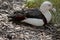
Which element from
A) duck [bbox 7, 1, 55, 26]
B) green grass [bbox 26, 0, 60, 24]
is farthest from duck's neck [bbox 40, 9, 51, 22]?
green grass [bbox 26, 0, 60, 24]

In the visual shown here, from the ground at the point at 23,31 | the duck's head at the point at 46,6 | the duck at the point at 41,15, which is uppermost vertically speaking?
the duck's head at the point at 46,6

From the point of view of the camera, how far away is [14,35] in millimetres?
4020

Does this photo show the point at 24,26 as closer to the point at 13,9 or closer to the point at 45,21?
the point at 45,21

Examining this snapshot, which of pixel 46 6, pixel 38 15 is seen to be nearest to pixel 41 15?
pixel 38 15

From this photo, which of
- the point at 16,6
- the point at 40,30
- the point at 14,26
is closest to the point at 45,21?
the point at 40,30

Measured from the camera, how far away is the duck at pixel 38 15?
436cm

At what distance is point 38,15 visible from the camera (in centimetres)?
444

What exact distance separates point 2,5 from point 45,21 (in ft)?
3.27

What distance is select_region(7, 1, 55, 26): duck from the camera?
436 centimetres

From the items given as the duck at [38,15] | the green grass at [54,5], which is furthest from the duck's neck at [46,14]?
the green grass at [54,5]

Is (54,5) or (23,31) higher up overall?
(54,5)

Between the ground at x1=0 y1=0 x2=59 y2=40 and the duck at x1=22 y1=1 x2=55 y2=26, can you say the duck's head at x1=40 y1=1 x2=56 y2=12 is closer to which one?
the duck at x1=22 y1=1 x2=55 y2=26

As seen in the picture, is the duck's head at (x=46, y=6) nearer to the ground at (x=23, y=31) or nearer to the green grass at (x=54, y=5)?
the green grass at (x=54, y=5)

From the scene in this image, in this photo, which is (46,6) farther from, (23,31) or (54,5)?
(23,31)
